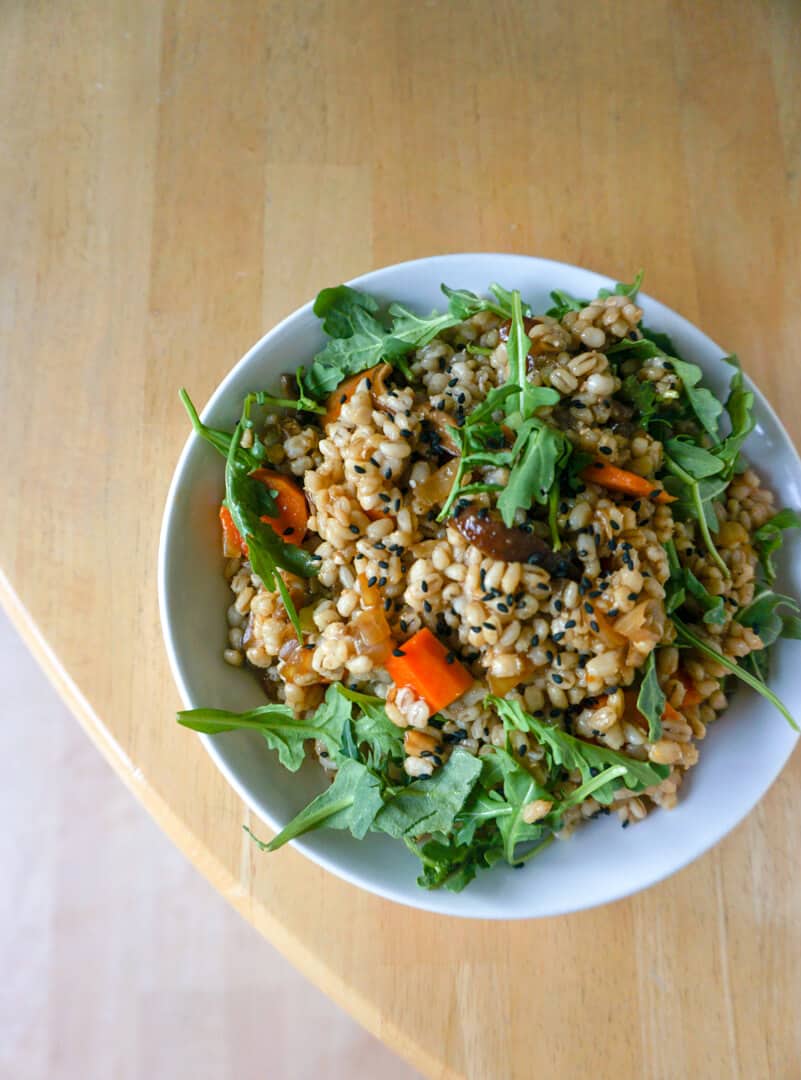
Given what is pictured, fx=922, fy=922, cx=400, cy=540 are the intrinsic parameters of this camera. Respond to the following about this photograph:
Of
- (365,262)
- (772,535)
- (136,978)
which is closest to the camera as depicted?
(772,535)

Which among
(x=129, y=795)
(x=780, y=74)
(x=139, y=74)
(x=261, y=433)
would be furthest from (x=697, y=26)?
(x=129, y=795)

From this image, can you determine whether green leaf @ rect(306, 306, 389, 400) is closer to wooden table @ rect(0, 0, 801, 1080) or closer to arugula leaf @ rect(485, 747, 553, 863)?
wooden table @ rect(0, 0, 801, 1080)

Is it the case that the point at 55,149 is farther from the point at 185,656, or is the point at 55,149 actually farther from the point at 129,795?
the point at 129,795

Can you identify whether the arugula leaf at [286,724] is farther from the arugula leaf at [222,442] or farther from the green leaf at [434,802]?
the arugula leaf at [222,442]

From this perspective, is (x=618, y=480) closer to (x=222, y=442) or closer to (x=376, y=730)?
(x=376, y=730)

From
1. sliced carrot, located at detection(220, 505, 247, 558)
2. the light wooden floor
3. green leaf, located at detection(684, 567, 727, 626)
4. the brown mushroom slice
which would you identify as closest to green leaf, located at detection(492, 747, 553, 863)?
the brown mushroom slice

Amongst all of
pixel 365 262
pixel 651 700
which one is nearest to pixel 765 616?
pixel 651 700
